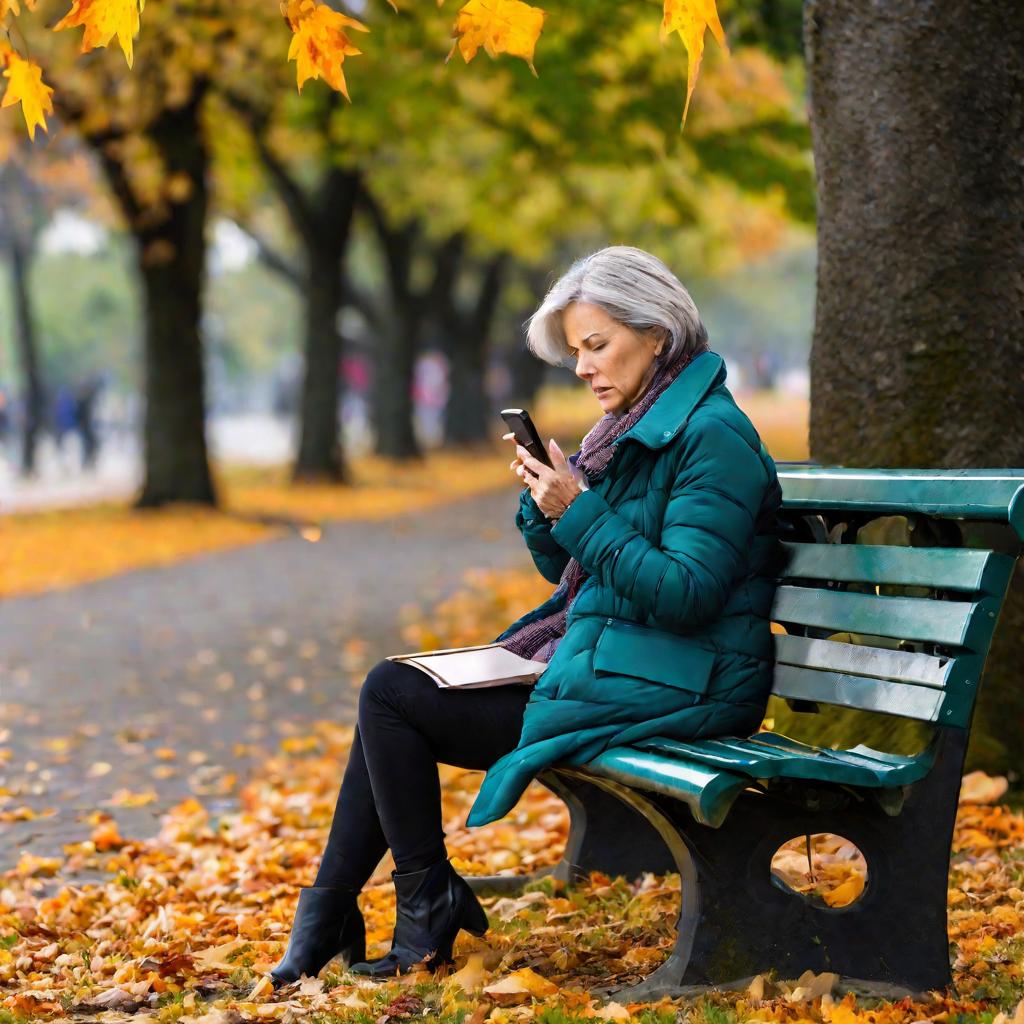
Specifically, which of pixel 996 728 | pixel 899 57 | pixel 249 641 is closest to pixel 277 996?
pixel 996 728

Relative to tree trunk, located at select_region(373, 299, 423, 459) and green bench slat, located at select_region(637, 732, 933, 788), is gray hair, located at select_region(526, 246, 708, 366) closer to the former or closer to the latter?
green bench slat, located at select_region(637, 732, 933, 788)

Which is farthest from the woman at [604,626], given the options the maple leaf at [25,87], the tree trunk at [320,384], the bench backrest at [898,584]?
the tree trunk at [320,384]

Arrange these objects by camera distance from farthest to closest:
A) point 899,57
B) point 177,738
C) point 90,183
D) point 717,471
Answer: point 90,183 < point 177,738 < point 899,57 < point 717,471

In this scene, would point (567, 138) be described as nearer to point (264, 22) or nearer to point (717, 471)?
point (264, 22)

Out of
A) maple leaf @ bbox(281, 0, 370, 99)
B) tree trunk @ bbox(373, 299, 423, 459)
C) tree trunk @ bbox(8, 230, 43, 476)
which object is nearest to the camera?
maple leaf @ bbox(281, 0, 370, 99)

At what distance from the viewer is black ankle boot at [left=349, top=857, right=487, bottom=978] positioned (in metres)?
3.80

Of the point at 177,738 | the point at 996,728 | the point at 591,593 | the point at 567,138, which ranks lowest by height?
the point at 177,738

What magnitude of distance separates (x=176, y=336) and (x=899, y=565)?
15343 millimetres

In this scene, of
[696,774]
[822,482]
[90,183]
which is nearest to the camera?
[696,774]

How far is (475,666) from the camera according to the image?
3.89 metres

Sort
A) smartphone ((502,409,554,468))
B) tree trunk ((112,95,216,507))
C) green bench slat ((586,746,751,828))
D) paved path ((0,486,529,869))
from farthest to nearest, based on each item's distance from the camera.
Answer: tree trunk ((112,95,216,507)) < paved path ((0,486,529,869)) < smartphone ((502,409,554,468)) < green bench slat ((586,746,751,828))

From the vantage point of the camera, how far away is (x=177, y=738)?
25.3ft

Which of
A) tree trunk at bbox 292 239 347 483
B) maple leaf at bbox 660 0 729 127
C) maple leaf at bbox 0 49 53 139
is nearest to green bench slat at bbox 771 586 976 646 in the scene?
maple leaf at bbox 660 0 729 127

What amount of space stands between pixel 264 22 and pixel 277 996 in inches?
505
